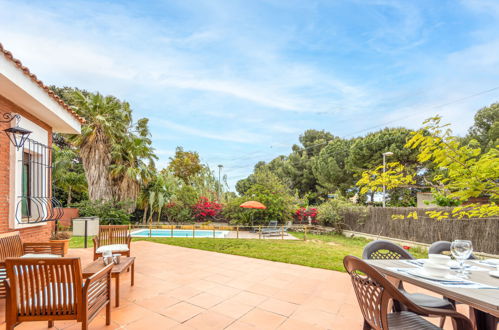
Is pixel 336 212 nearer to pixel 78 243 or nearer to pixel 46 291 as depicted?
pixel 78 243

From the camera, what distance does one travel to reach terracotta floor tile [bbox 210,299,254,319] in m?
3.19

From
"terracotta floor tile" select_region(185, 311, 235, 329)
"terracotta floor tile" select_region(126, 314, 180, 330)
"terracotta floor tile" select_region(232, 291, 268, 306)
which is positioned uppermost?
A: "terracotta floor tile" select_region(126, 314, 180, 330)

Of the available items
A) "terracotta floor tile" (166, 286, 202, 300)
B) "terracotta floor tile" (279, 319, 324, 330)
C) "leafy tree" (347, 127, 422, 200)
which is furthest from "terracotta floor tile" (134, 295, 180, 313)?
"leafy tree" (347, 127, 422, 200)

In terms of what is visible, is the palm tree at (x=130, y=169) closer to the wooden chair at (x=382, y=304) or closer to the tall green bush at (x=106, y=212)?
the tall green bush at (x=106, y=212)

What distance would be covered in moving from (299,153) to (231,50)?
20630 millimetres

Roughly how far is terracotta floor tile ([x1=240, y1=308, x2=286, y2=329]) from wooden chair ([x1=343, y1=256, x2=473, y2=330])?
1.20 meters

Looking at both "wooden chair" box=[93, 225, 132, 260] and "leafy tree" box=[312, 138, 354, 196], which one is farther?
"leafy tree" box=[312, 138, 354, 196]

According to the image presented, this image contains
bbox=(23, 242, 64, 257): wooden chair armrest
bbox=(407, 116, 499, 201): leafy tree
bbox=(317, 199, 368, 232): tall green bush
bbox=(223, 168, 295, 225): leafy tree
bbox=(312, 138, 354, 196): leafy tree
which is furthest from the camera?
bbox=(312, 138, 354, 196): leafy tree

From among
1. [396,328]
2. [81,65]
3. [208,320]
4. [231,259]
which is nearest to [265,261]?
[231,259]

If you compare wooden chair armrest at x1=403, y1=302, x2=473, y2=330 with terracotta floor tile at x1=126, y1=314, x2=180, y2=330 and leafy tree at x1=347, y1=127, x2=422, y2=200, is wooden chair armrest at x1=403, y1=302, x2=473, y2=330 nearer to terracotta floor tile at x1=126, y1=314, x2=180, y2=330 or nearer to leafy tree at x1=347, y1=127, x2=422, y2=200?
terracotta floor tile at x1=126, y1=314, x2=180, y2=330

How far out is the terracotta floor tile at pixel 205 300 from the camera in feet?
11.3

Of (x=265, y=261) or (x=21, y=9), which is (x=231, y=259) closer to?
(x=265, y=261)

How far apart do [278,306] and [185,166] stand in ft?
68.5

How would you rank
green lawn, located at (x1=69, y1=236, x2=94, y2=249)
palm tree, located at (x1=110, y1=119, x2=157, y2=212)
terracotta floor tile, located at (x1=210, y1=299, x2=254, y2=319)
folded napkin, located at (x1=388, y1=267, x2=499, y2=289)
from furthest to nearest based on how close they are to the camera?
palm tree, located at (x1=110, y1=119, x2=157, y2=212) < green lawn, located at (x1=69, y1=236, x2=94, y2=249) < terracotta floor tile, located at (x1=210, y1=299, x2=254, y2=319) < folded napkin, located at (x1=388, y1=267, x2=499, y2=289)
